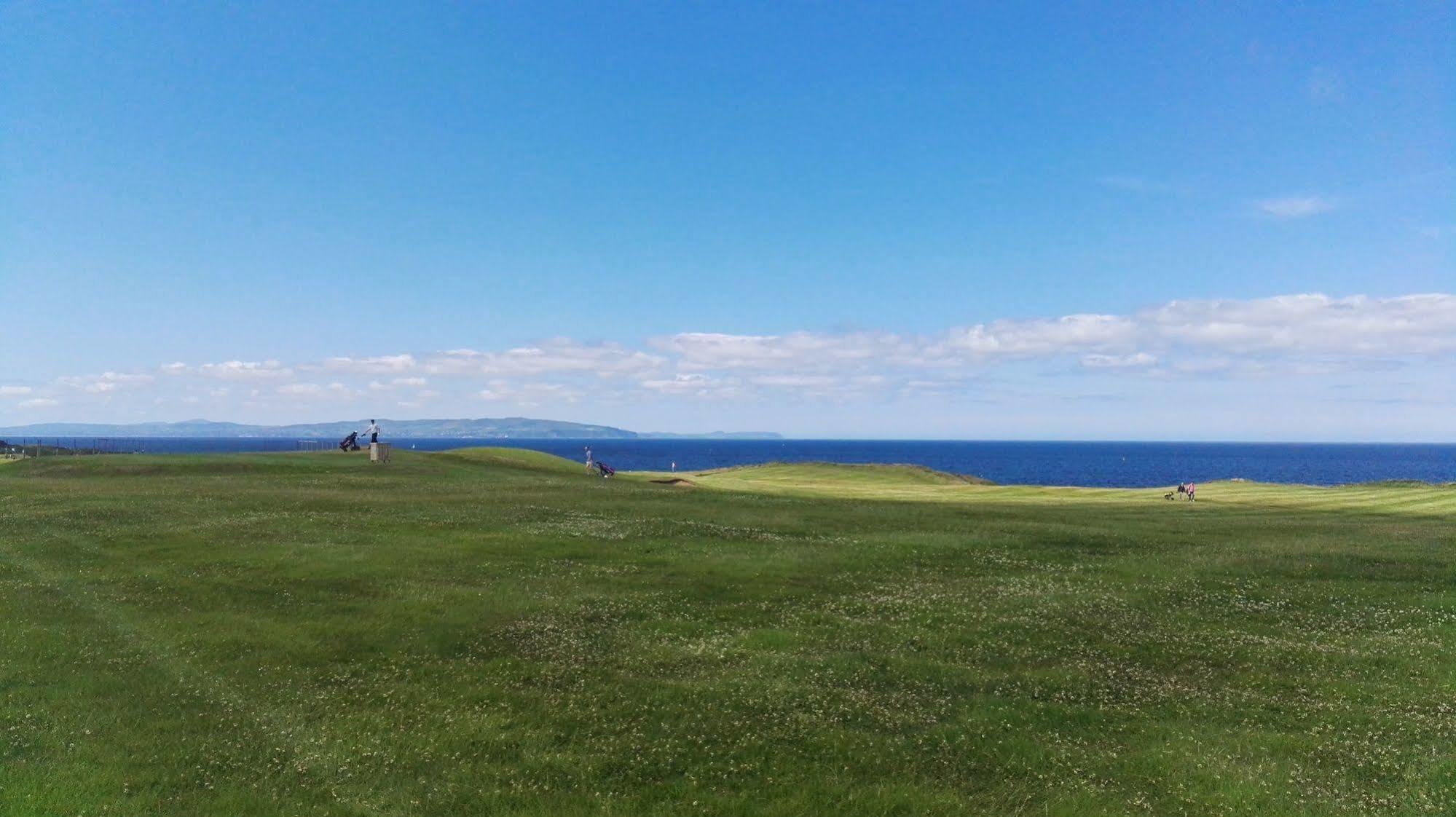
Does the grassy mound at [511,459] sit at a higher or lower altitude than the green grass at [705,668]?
higher

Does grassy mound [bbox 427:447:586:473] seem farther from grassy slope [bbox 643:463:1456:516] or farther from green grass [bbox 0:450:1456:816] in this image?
green grass [bbox 0:450:1456:816]

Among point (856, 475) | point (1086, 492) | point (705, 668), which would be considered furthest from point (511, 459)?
point (705, 668)

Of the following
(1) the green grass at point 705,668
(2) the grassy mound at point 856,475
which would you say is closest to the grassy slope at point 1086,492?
(2) the grassy mound at point 856,475

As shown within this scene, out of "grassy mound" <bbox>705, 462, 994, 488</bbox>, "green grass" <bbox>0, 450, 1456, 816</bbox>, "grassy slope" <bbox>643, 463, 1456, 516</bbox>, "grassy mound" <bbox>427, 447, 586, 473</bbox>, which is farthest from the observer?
"grassy mound" <bbox>705, 462, 994, 488</bbox>

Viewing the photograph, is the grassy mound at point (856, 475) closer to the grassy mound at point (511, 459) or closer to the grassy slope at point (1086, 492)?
the grassy slope at point (1086, 492)

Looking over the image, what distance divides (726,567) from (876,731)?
1368cm

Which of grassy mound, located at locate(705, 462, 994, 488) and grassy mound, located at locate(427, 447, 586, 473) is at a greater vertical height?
grassy mound, located at locate(427, 447, 586, 473)

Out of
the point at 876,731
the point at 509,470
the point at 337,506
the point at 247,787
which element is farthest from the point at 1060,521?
the point at 509,470

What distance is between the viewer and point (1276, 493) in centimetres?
7488

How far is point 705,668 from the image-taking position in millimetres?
19188

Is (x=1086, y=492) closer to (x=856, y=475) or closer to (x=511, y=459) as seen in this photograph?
(x=856, y=475)

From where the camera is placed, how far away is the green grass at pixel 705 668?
1402 cm

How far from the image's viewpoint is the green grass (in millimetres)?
14023

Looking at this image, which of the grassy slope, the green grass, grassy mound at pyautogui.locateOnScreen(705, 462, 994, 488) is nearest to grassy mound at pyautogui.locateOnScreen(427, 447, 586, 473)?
the grassy slope
